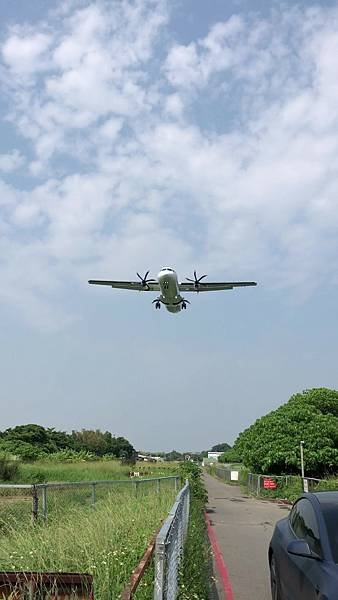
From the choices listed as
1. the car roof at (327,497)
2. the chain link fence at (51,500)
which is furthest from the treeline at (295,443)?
the car roof at (327,497)

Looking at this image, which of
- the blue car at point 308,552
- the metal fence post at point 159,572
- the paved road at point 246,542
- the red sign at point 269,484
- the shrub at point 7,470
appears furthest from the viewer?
the red sign at point 269,484

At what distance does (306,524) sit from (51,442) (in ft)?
278

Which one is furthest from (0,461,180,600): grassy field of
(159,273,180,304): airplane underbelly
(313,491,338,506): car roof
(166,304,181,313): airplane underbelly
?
(166,304,181,313): airplane underbelly

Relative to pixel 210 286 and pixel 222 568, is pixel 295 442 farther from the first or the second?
pixel 222 568

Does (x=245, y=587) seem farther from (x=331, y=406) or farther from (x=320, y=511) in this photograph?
(x=331, y=406)

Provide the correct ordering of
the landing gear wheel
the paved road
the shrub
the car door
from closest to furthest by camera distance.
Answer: the car door
the landing gear wheel
the paved road
the shrub

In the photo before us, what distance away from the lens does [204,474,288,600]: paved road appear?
28.6 feet

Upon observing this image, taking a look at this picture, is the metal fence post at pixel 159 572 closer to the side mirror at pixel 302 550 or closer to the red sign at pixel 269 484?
the side mirror at pixel 302 550

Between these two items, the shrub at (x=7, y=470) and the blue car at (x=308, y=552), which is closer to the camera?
the blue car at (x=308, y=552)

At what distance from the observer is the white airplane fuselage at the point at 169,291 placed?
30.5 m

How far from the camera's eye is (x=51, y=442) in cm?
8656

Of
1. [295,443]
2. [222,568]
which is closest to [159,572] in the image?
[222,568]

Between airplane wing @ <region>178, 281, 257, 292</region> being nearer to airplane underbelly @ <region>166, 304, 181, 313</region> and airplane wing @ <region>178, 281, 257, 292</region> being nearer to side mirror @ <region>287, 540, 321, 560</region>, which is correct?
airplane underbelly @ <region>166, 304, 181, 313</region>

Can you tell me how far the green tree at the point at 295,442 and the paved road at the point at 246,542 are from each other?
8.27 metres
